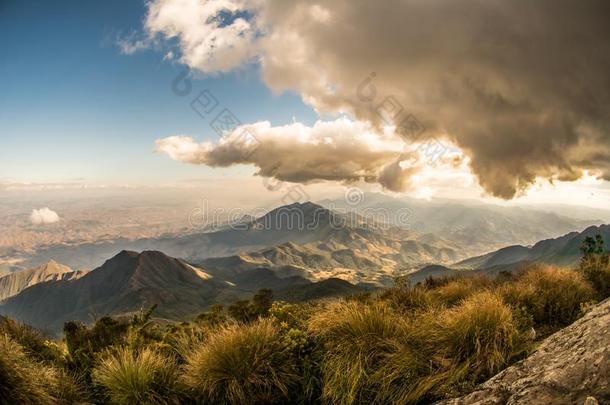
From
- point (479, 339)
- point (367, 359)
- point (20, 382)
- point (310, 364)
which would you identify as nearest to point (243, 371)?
point (310, 364)

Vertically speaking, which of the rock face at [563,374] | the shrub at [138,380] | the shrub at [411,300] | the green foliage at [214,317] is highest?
the rock face at [563,374]

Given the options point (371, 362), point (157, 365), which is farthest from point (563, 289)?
point (157, 365)

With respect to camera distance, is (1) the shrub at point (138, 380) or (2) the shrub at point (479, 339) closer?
(2) the shrub at point (479, 339)

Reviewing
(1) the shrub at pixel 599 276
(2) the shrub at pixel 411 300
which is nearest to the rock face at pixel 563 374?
(2) the shrub at pixel 411 300

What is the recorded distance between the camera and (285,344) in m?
8.44

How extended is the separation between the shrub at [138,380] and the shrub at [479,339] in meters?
6.00

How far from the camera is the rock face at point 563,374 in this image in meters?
5.09

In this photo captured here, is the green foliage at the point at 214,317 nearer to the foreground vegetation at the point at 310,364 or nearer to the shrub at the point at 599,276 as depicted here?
the foreground vegetation at the point at 310,364

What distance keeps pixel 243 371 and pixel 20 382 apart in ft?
13.5

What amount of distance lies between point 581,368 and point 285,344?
5442 millimetres

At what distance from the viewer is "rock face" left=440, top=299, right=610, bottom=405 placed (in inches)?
200

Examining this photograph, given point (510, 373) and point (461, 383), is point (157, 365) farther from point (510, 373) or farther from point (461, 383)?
point (510, 373)

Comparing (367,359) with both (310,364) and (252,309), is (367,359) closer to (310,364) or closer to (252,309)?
(310,364)

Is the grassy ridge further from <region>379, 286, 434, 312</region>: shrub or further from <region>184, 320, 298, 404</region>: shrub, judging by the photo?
<region>379, 286, 434, 312</region>: shrub
